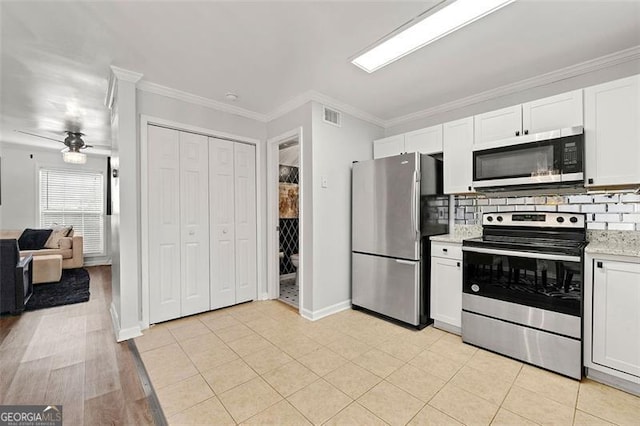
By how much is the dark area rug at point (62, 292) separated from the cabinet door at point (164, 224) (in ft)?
5.70

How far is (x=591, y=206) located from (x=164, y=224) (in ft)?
13.2

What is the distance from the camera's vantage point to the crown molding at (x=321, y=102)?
304 centimetres

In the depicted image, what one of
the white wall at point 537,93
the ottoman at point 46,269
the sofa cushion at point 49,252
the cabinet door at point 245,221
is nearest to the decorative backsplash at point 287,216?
the cabinet door at point 245,221

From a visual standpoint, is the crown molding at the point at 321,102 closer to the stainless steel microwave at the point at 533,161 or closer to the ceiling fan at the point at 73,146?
the stainless steel microwave at the point at 533,161

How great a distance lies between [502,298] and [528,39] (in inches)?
80.2

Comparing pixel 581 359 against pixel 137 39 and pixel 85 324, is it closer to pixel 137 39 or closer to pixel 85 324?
pixel 137 39

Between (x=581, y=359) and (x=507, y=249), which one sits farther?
(x=507, y=249)

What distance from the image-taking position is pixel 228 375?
2.01 metres

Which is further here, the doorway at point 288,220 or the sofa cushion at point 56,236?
the sofa cushion at point 56,236

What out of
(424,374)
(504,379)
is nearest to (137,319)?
(424,374)

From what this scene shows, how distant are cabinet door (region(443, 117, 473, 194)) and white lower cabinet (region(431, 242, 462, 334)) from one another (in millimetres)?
644

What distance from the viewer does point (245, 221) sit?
11.6 feet

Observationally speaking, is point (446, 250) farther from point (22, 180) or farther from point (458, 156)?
point (22, 180)
